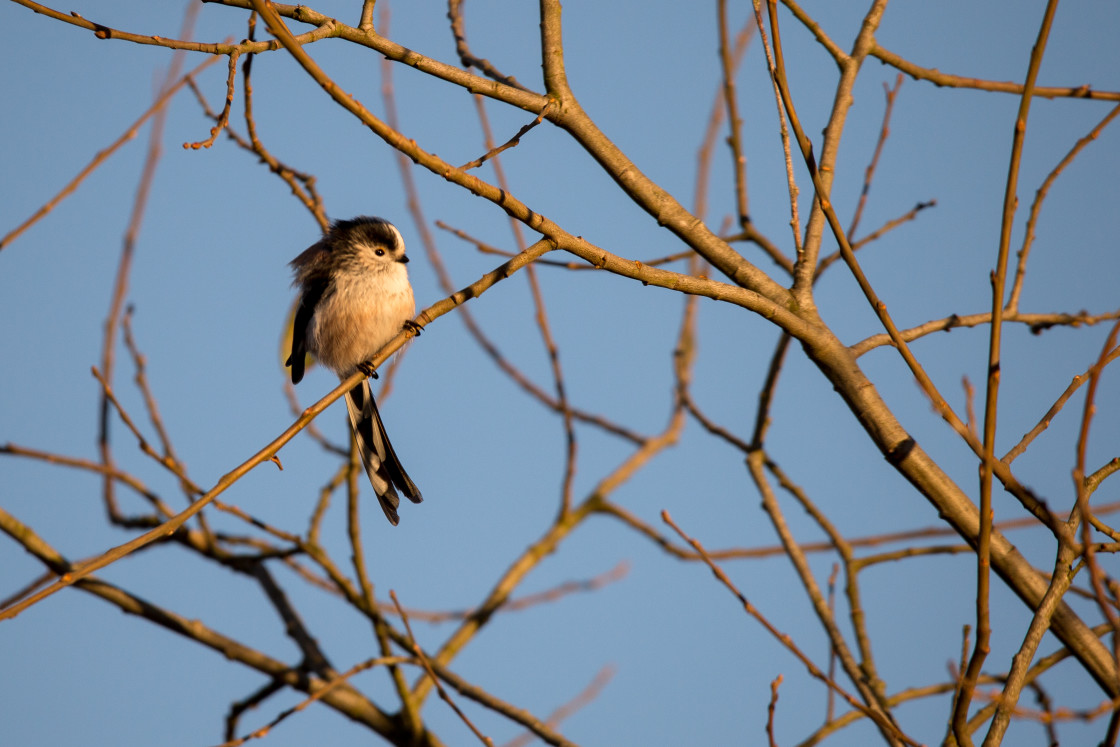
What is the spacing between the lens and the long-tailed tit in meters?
3.69

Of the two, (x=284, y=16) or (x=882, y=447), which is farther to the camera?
(x=882, y=447)

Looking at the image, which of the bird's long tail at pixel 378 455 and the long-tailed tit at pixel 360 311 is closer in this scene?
the bird's long tail at pixel 378 455

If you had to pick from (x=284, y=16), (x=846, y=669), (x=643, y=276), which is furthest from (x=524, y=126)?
(x=846, y=669)

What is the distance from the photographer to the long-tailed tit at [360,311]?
369 centimetres

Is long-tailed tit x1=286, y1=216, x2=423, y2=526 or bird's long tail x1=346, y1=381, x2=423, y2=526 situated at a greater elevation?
long-tailed tit x1=286, y1=216, x2=423, y2=526

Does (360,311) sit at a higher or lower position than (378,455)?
higher

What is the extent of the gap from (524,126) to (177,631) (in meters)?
2.28

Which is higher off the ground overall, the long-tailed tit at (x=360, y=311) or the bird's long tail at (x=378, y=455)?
the long-tailed tit at (x=360, y=311)

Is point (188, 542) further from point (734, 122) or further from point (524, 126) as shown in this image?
point (734, 122)

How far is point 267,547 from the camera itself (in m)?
3.85

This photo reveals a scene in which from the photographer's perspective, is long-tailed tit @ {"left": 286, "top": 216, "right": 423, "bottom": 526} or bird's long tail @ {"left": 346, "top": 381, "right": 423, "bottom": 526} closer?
bird's long tail @ {"left": 346, "top": 381, "right": 423, "bottom": 526}

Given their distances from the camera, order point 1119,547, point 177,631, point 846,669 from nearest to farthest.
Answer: point 1119,547
point 846,669
point 177,631

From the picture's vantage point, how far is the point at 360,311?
3.82 metres

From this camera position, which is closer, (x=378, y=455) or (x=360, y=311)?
(x=378, y=455)
